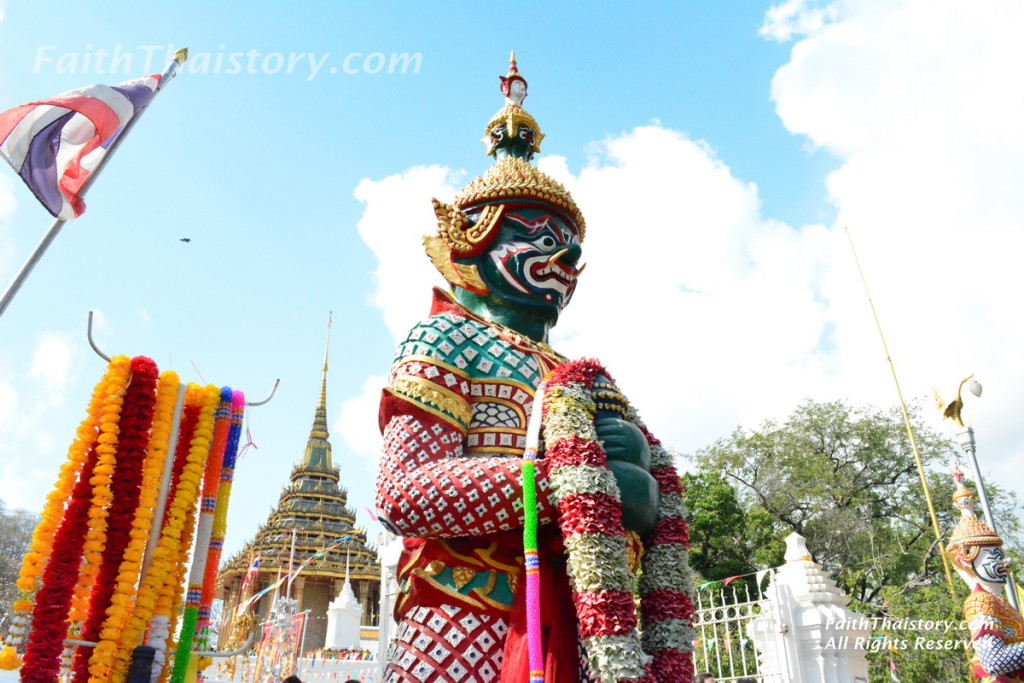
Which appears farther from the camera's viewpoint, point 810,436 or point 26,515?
point 26,515

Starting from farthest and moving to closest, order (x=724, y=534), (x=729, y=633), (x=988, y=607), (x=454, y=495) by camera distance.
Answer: (x=724, y=534) → (x=988, y=607) → (x=729, y=633) → (x=454, y=495)

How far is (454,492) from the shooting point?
3.03 meters

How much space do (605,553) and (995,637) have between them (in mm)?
7457

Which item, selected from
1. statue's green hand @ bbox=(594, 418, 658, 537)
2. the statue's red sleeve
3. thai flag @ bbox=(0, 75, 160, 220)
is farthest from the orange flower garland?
statue's green hand @ bbox=(594, 418, 658, 537)

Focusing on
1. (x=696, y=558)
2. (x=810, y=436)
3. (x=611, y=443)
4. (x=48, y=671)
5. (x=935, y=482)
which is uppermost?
(x=810, y=436)

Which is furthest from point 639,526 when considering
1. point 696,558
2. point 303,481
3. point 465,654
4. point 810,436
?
point 303,481

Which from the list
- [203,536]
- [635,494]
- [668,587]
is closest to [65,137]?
[203,536]

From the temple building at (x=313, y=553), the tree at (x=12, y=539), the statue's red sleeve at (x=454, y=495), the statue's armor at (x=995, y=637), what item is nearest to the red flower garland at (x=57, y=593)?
the statue's red sleeve at (x=454, y=495)

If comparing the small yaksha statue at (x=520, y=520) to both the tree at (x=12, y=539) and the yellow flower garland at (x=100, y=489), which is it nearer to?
the yellow flower garland at (x=100, y=489)

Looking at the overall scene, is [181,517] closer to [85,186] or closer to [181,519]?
[181,519]

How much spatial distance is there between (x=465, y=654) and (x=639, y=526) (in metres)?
0.90

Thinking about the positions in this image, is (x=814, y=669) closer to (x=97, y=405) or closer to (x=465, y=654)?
(x=465, y=654)

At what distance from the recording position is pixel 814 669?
7816 mm

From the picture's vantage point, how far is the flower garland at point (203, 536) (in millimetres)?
3433
